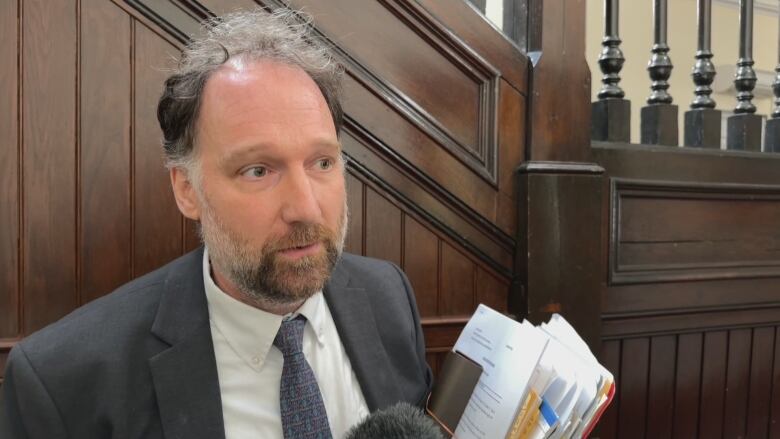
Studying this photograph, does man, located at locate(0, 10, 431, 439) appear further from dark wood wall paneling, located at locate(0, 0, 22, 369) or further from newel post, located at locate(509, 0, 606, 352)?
newel post, located at locate(509, 0, 606, 352)

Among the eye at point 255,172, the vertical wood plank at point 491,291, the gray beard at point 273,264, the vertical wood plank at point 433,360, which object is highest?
the eye at point 255,172

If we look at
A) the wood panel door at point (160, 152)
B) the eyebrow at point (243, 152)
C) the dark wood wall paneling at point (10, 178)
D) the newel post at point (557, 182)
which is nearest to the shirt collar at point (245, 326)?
the eyebrow at point (243, 152)

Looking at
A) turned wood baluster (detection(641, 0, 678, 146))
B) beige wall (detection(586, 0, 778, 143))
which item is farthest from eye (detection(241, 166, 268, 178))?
beige wall (detection(586, 0, 778, 143))

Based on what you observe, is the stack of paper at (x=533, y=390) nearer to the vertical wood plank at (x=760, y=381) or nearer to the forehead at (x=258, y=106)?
the forehead at (x=258, y=106)

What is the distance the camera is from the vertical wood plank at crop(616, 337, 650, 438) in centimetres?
166

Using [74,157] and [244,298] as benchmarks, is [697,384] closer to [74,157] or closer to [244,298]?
[244,298]

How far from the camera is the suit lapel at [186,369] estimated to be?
860mm

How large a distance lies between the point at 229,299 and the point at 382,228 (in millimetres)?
512

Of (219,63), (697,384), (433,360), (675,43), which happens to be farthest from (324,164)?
(675,43)

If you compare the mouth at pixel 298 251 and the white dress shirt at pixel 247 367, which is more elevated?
the mouth at pixel 298 251

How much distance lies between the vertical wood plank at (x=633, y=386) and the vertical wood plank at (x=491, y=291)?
0.43 metres

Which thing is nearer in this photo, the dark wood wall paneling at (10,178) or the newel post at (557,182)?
the dark wood wall paneling at (10,178)

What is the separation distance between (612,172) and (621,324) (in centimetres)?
43

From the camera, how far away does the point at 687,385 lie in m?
1.75
